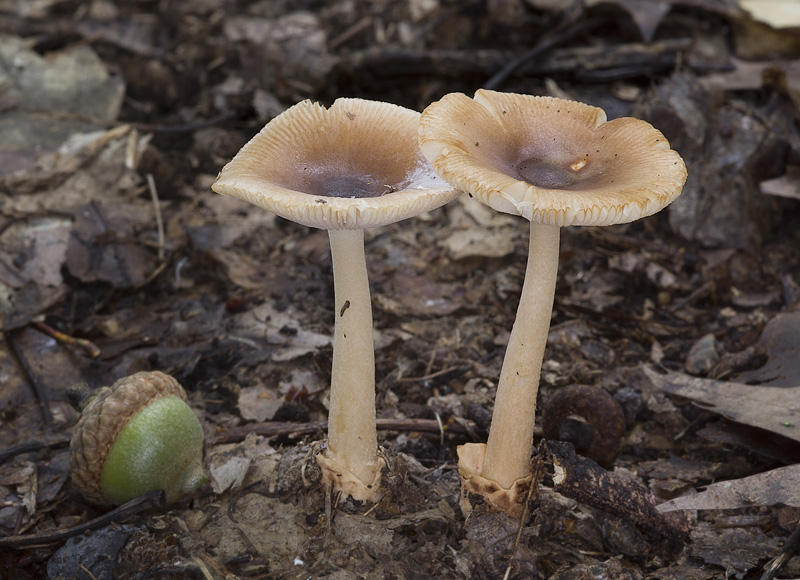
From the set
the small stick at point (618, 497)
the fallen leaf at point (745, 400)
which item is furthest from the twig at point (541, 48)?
the small stick at point (618, 497)

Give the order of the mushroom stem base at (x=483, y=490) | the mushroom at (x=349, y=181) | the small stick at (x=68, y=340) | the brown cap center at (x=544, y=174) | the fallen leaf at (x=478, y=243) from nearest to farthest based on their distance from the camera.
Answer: the brown cap center at (x=544, y=174)
the mushroom at (x=349, y=181)
the mushroom stem base at (x=483, y=490)
the small stick at (x=68, y=340)
the fallen leaf at (x=478, y=243)

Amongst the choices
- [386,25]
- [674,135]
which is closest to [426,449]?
[674,135]

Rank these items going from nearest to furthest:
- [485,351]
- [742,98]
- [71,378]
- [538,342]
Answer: [538,342] → [71,378] → [485,351] → [742,98]

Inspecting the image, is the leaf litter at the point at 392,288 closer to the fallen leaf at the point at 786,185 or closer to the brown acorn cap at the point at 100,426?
the fallen leaf at the point at 786,185

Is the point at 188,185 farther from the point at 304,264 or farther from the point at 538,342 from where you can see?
the point at 538,342

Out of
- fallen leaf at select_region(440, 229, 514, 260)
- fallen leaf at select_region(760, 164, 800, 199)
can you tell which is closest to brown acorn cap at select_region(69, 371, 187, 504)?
fallen leaf at select_region(440, 229, 514, 260)

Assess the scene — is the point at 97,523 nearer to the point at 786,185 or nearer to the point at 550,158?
the point at 550,158

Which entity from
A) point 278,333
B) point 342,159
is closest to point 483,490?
point 342,159
